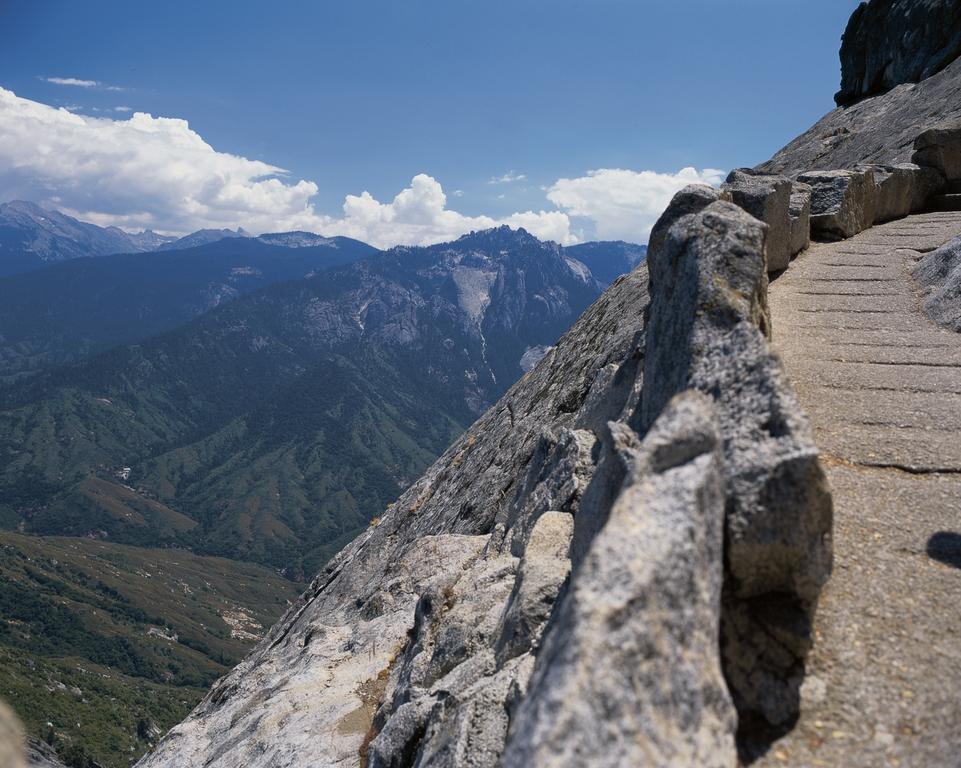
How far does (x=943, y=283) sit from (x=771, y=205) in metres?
5.62

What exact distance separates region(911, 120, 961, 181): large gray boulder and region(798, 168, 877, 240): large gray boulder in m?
7.35

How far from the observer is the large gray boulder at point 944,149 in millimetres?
32875

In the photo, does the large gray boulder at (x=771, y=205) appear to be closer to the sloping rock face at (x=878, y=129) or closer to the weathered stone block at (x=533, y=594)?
the weathered stone block at (x=533, y=594)

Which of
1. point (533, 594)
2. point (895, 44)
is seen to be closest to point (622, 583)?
point (533, 594)

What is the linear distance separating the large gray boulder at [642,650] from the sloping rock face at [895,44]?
227ft

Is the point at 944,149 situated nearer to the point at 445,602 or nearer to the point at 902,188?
the point at 902,188

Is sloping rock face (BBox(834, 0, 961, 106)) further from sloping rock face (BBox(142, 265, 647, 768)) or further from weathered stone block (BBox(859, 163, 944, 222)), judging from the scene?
sloping rock face (BBox(142, 265, 647, 768))

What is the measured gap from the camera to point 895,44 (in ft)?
216

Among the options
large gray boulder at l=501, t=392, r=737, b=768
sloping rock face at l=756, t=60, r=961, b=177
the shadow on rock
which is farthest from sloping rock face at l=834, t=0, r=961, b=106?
large gray boulder at l=501, t=392, r=737, b=768

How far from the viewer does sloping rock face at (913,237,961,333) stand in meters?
17.9

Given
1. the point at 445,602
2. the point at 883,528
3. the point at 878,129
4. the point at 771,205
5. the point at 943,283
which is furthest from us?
the point at 878,129

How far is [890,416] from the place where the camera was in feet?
43.0

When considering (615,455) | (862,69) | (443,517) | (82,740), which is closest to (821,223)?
(443,517)

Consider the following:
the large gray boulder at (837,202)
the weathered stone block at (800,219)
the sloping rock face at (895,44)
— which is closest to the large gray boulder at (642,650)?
the weathered stone block at (800,219)
